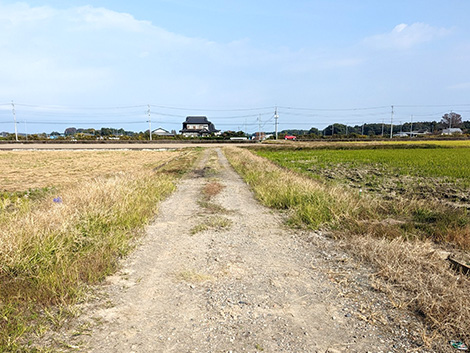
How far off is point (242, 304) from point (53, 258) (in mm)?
2951

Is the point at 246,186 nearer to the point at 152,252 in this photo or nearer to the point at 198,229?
the point at 198,229

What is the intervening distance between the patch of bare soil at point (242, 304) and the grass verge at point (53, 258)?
35 centimetres

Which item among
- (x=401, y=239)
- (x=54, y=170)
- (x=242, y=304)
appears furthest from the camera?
(x=54, y=170)

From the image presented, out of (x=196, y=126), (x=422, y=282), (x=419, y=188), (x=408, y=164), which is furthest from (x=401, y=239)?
(x=196, y=126)

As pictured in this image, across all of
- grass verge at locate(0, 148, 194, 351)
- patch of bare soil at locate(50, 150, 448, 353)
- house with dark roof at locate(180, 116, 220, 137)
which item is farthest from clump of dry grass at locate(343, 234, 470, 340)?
house with dark roof at locate(180, 116, 220, 137)

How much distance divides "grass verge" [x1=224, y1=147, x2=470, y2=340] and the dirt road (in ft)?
1.94

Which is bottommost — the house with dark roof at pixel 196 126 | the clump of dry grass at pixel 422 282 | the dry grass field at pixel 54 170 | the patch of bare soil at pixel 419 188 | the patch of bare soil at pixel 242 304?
the patch of bare soil at pixel 419 188

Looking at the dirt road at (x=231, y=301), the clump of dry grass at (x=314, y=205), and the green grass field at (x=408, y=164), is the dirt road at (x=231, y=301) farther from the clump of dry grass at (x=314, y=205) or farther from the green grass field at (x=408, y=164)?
the green grass field at (x=408, y=164)

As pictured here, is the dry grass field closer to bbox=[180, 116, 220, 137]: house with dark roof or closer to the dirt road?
the dirt road

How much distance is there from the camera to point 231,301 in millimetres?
3746

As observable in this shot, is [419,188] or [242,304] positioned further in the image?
[419,188]

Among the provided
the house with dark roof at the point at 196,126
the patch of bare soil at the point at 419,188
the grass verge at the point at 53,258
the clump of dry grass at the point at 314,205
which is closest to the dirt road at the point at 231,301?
the grass verge at the point at 53,258

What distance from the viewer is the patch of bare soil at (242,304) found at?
9.75 ft

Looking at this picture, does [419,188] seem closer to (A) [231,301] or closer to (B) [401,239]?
(B) [401,239]
